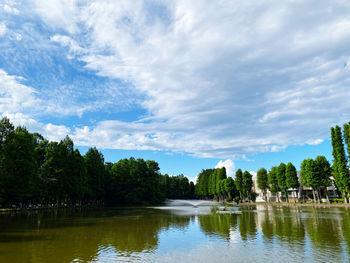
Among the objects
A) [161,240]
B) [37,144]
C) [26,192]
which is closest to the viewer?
[161,240]

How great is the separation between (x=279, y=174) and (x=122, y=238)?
80353 mm

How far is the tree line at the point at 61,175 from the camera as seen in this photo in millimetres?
54531

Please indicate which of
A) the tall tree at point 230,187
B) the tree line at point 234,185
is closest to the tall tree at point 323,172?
the tree line at point 234,185

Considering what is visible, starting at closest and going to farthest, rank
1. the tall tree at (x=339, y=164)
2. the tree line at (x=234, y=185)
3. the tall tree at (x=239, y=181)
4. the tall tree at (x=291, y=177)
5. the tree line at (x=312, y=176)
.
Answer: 1. the tall tree at (x=339, y=164)
2. the tree line at (x=312, y=176)
3. the tall tree at (x=291, y=177)
4. the tree line at (x=234, y=185)
5. the tall tree at (x=239, y=181)

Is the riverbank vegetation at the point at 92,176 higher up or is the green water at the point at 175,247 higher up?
the riverbank vegetation at the point at 92,176

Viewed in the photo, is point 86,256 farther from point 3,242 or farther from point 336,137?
point 336,137

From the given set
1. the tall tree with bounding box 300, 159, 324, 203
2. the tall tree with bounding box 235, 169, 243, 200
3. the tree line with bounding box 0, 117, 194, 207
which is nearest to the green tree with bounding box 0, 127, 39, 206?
the tree line with bounding box 0, 117, 194, 207

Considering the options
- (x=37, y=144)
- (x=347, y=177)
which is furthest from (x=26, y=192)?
(x=347, y=177)

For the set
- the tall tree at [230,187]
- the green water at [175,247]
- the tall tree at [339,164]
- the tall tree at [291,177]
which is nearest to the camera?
the green water at [175,247]

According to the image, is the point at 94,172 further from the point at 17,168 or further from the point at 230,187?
the point at 230,187

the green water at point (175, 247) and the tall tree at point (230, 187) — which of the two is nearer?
the green water at point (175, 247)

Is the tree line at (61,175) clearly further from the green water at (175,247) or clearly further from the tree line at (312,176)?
the tree line at (312,176)

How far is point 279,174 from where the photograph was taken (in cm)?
9256

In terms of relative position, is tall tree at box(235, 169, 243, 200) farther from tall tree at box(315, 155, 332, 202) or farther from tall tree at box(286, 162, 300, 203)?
tall tree at box(315, 155, 332, 202)
